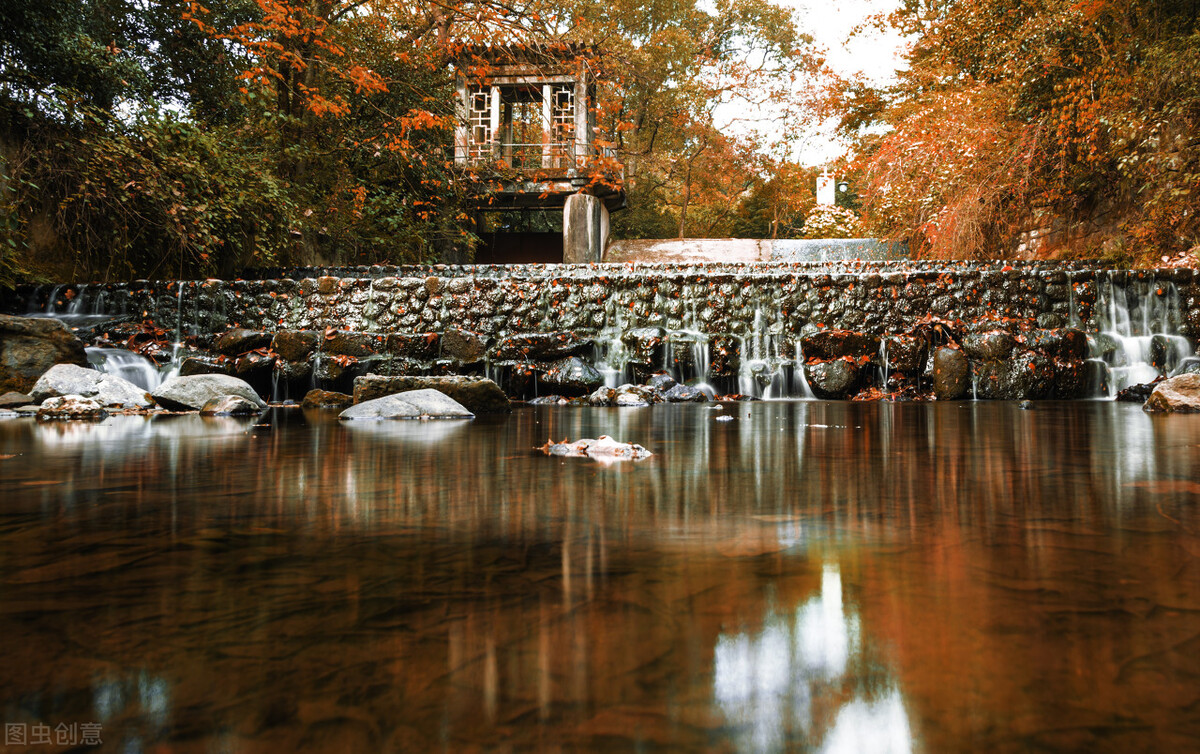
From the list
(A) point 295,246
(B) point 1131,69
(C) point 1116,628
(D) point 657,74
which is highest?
(D) point 657,74

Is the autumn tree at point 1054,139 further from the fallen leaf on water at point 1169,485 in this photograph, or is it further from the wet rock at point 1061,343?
the fallen leaf on water at point 1169,485

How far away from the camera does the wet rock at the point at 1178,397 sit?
4363mm

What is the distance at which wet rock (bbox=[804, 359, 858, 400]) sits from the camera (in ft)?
23.7

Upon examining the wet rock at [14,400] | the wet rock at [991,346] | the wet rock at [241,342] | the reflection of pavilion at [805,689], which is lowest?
the reflection of pavilion at [805,689]

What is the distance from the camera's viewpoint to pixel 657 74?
2195 cm

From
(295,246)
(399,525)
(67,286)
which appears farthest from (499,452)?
(295,246)

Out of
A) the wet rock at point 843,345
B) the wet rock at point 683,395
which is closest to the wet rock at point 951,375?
the wet rock at point 843,345

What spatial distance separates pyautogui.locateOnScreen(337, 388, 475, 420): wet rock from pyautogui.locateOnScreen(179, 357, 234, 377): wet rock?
3266 millimetres

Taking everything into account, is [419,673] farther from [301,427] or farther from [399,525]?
[301,427]

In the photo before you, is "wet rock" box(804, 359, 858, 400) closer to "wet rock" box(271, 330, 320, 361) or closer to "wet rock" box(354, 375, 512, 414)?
"wet rock" box(354, 375, 512, 414)

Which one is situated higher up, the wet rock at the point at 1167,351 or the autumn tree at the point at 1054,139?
the autumn tree at the point at 1054,139

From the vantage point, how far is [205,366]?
23.1 feet

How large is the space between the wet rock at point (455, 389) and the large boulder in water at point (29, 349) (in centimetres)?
314

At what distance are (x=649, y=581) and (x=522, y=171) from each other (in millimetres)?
16306
